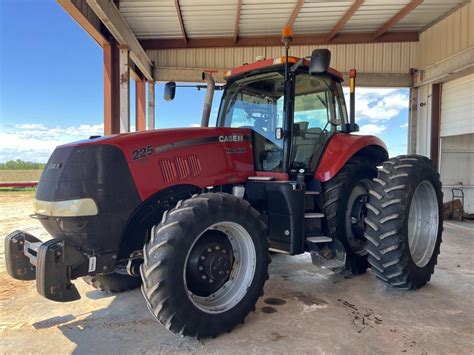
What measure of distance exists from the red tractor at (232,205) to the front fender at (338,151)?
1cm

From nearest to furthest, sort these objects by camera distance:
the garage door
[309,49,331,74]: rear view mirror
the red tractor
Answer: the red tractor, [309,49,331,74]: rear view mirror, the garage door

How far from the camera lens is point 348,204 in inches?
155

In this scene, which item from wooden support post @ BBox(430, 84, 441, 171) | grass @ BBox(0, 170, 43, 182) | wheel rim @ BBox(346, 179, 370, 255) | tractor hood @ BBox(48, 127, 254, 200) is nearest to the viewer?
tractor hood @ BBox(48, 127, 254, 200)

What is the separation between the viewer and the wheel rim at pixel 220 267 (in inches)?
107

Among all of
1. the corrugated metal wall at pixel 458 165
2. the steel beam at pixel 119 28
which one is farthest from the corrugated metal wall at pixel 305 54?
the corrugated metal wall at pixel 458 165

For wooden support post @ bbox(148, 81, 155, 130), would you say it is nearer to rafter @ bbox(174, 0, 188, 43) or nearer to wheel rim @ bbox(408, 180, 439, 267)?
rafter @ bbox(174, 0, 188, 43)

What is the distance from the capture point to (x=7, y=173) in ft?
Answer: 54.4

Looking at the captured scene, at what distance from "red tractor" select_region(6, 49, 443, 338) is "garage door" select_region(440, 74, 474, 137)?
19.6 feet

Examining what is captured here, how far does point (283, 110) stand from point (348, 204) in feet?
4.23

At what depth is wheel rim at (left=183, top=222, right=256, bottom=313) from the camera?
272 centimetres

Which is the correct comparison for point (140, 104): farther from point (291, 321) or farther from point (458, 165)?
point (458, 165)

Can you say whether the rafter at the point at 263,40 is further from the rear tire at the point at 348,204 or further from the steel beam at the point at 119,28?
the rear tire at the point at 348,204

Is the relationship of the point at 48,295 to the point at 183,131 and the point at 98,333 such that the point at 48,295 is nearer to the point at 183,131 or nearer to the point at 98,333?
the point at 98,333

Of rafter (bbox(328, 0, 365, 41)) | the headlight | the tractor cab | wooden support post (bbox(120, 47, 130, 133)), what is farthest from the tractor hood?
rafter (bbox(328, 0, 365, 41))
